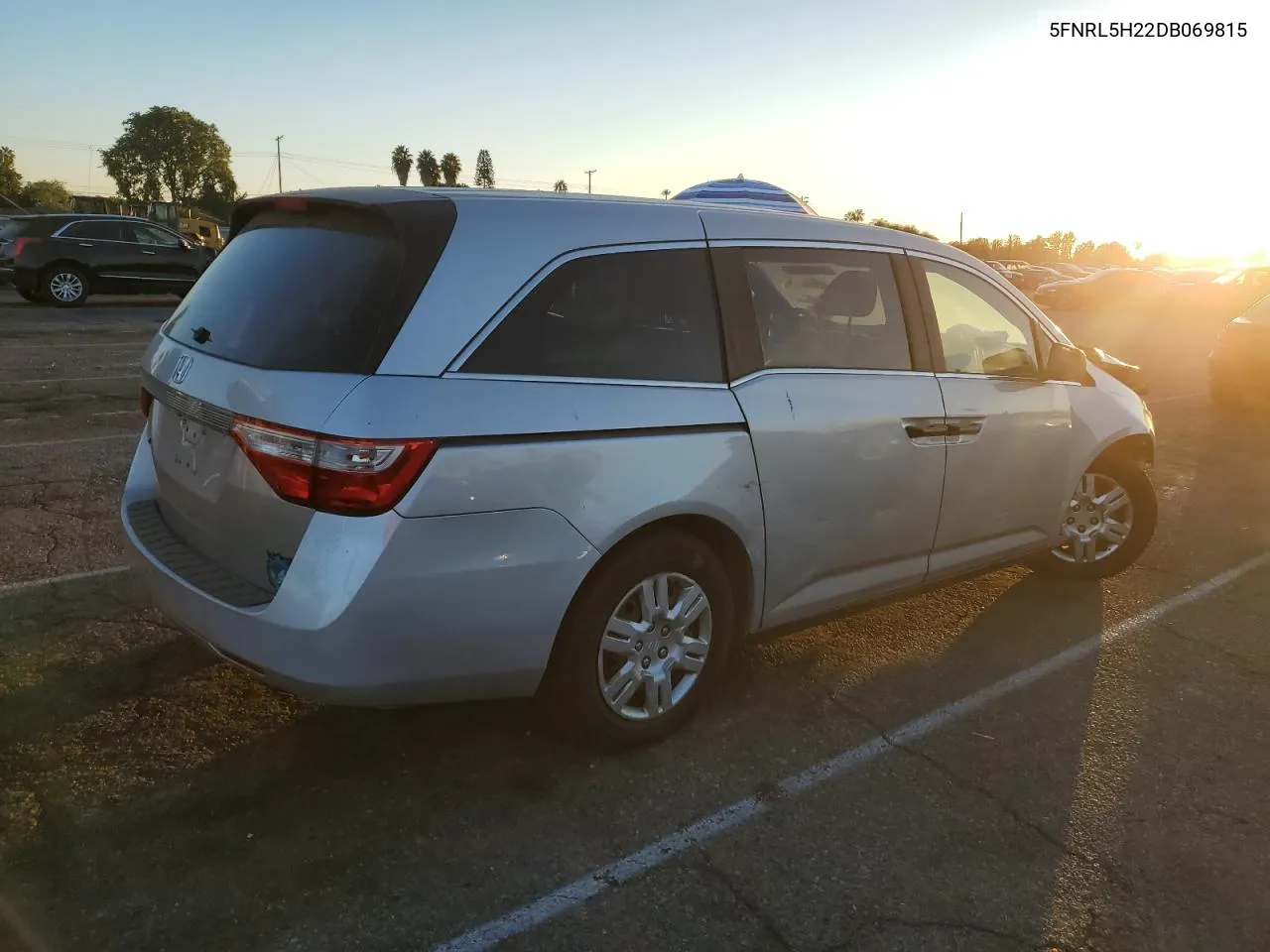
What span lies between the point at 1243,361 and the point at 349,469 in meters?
11.2

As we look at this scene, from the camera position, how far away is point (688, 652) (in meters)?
3.30

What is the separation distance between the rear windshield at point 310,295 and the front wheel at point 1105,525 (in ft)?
12.1

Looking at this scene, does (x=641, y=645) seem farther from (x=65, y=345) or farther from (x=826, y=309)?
(x=65, y=345)

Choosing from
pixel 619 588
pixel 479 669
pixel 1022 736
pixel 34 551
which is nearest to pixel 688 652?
pixel 619 588

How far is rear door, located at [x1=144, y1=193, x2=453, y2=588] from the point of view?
8.61 ft

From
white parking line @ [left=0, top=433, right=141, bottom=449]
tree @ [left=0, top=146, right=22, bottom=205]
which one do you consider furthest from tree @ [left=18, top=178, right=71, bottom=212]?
white parking line @ [left=0, top=433, right=141, bottom=449]

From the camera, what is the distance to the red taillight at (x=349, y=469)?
98.3 inches

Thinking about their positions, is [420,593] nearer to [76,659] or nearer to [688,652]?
[688,652]

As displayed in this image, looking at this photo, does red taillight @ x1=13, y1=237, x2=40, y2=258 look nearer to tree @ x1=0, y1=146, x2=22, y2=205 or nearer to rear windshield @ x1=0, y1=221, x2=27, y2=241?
rear windshield @ x1=0, y1=221, x2=27, y2=241

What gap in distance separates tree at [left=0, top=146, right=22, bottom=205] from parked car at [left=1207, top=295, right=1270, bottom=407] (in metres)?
93.4

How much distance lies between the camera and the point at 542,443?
275cm

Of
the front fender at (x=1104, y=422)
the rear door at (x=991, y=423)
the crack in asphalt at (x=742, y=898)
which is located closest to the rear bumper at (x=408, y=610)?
the crack in asphalt at (x=742, y=898)

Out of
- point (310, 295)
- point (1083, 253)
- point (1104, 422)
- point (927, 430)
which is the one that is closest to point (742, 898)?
point (927, 430)

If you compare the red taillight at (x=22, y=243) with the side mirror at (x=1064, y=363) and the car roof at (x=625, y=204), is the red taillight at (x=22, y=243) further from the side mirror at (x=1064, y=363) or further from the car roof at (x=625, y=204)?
the side mirror at (x=1064, y=363)
